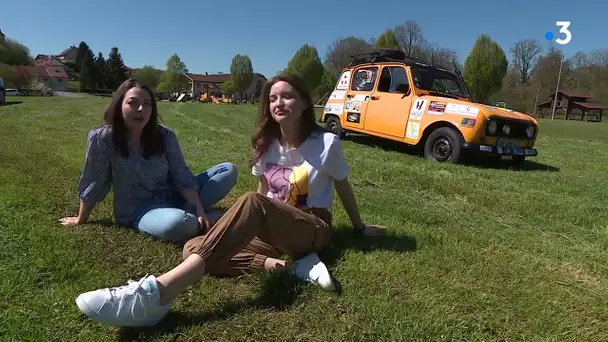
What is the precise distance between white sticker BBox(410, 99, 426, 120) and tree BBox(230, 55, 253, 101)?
79181mm

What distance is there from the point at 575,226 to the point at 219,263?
134 inches

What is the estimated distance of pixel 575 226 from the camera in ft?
13.0

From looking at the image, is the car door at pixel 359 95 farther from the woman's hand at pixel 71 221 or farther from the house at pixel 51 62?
the house at pixel 51 62

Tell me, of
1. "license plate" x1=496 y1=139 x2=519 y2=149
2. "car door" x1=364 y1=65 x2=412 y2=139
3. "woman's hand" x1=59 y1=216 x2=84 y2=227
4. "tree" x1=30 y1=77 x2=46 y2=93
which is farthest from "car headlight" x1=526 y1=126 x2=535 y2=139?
"tree" x1=30 y1=77 x2=46 y2=93

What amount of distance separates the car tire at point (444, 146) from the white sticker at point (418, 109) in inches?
16.8

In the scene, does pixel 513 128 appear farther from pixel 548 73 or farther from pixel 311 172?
pixel 548 73

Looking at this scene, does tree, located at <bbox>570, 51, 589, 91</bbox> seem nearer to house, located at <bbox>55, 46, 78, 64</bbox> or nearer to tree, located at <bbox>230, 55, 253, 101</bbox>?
tree, located at <bbox>230, 55, 253, 101</bbox>

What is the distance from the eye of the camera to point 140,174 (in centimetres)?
303

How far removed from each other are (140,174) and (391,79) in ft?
21.7

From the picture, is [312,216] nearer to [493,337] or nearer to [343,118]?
[493,337]

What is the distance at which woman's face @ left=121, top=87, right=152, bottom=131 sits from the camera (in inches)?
115

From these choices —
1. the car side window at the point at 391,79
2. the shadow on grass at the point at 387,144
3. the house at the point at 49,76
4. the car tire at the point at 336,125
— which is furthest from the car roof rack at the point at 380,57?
the house at the point at 49,76

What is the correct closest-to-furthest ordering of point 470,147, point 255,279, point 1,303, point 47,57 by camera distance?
point 1,303 → point 255,279 → point 470,147 → point 47,57

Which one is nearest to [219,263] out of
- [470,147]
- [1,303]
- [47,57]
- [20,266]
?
[1,303]
